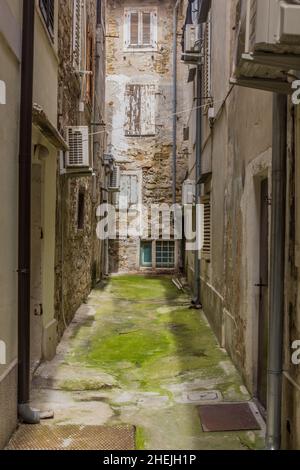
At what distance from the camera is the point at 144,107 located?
17844 millimetres

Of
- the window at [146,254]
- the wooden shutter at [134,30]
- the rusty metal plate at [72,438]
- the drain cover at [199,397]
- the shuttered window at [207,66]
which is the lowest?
the drain cover at [199,397]

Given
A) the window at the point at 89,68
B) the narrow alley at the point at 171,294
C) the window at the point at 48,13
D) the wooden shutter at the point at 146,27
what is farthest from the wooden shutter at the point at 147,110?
the window at the point at 48,13

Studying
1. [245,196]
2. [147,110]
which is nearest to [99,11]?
[147,110]

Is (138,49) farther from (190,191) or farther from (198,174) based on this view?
(198,174)

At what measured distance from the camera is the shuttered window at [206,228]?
30.2ft

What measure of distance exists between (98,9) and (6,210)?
11812 mm

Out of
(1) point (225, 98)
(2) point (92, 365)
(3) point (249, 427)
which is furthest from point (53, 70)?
(3) point (249, 427)

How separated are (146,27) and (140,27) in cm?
24

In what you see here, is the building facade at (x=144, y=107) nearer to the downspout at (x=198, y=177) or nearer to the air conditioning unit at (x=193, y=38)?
the downspout at (x=198, y=177)

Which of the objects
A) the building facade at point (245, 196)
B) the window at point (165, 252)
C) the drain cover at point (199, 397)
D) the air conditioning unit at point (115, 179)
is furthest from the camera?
the window at point (165, 252)

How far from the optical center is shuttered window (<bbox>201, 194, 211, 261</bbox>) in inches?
362

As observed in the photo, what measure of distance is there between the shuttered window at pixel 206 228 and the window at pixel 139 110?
8581 millimetres

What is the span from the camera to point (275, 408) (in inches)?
140
